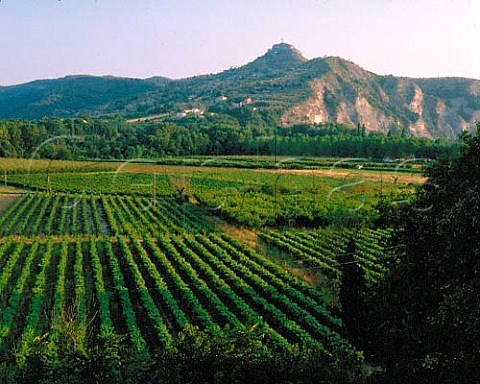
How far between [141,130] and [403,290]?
112m

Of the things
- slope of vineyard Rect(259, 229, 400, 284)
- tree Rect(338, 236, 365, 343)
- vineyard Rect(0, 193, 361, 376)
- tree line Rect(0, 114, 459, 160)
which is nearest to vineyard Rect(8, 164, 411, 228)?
slope of vineyard Rect(259, 229, 400, 284)

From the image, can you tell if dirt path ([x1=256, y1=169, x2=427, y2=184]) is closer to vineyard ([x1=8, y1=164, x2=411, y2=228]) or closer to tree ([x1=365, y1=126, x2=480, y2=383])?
vineyard ([x1=8, y1=164, x2=411, y2=228])

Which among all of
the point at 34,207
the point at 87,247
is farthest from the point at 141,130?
the point at 87,247

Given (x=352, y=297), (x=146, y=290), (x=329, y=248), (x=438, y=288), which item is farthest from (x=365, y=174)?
(x=438, y=288)

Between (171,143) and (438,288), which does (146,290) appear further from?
(171,143)

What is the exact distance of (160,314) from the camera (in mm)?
20594

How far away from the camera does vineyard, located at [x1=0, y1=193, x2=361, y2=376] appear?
699 inches

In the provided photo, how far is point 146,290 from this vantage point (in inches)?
889

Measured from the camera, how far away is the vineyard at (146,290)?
699 inches

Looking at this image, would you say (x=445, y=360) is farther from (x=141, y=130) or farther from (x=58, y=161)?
(x=141, y=130)

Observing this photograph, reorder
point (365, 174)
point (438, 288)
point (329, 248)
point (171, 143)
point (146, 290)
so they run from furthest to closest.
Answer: point (171, 143) → point (365, 174) → point (329, 248) → point (146, 290) → point (438, 288)

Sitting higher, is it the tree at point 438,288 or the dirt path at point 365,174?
the tree at point 438,288

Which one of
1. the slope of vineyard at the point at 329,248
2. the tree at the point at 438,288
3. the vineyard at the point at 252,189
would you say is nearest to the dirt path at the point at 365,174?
the vineyard at the point at 252,189

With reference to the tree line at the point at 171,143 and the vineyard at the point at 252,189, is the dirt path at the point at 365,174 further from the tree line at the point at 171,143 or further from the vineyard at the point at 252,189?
the tree line at the point at 171,143
